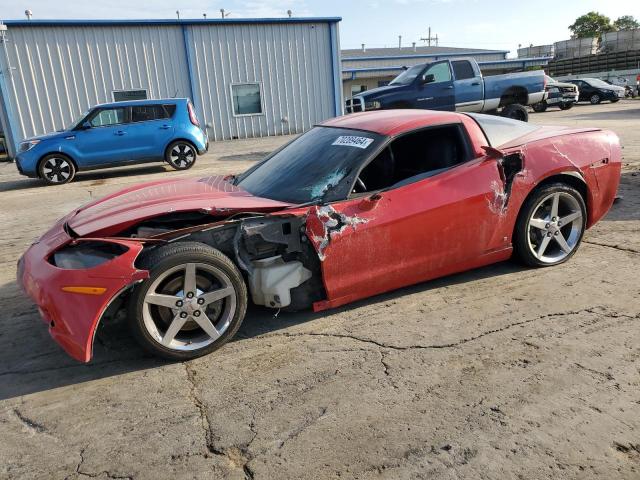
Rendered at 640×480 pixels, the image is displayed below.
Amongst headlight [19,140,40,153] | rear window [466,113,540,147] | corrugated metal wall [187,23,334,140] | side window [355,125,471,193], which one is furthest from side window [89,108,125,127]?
rear window [466,113,540,147]

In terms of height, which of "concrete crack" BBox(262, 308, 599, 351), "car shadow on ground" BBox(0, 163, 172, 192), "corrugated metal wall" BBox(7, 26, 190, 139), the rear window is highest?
"corrugated metal wall" BBox(7, 26, 190, 139)

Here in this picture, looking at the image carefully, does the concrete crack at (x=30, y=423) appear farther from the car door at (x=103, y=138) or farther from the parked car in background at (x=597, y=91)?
the parked car in background at (x=597, y=91)

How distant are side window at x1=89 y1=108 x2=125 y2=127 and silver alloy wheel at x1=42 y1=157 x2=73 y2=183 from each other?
103 centimetres

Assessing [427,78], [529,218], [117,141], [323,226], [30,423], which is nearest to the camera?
[30,423]

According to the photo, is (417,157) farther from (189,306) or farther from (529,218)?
(189,306)

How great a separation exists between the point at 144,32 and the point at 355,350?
17565 mm

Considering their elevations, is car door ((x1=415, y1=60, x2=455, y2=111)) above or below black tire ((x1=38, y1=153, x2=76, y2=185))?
above

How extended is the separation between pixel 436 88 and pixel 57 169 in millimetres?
9022

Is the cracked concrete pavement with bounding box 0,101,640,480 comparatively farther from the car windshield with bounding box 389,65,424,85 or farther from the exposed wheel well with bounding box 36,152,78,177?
the car windshield with bounding box 389,65,424,85

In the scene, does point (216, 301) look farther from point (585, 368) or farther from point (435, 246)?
point (585, 368)

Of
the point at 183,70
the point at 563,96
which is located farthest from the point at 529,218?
the point at 563,96

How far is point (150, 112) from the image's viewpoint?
11.7 meters

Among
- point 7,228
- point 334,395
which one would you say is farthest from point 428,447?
point 7,228

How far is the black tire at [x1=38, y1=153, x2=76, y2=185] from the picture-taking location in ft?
35.3
